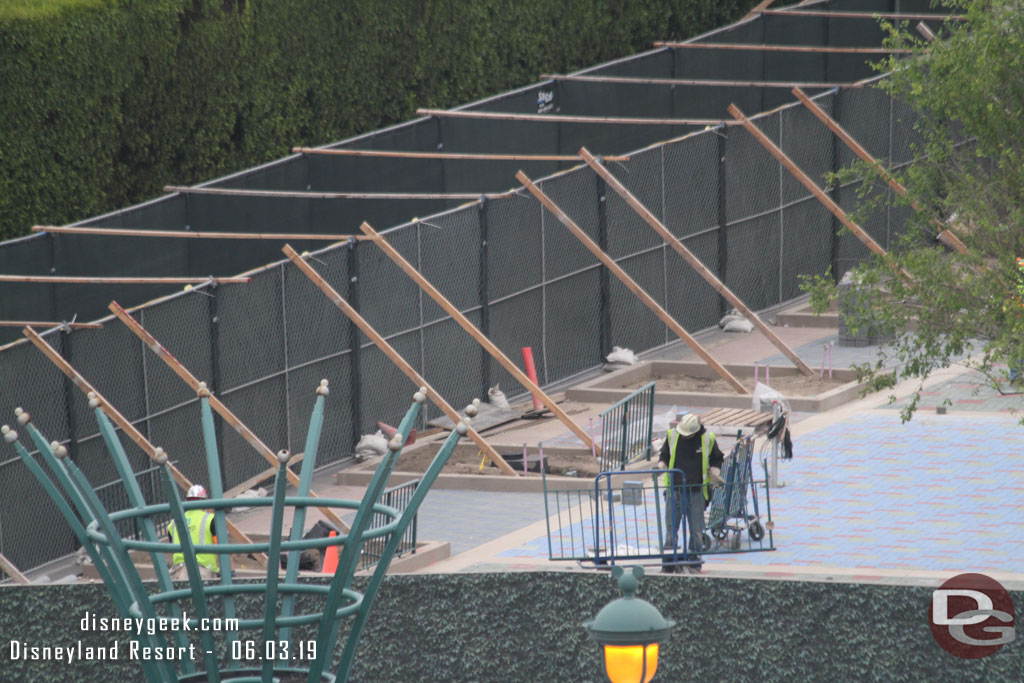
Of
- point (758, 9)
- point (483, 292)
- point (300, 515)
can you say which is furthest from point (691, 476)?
point (758, 9)

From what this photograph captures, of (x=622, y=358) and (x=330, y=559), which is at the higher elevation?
(x=622, y=358)

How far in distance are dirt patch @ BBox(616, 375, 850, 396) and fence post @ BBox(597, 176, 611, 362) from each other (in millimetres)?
1128

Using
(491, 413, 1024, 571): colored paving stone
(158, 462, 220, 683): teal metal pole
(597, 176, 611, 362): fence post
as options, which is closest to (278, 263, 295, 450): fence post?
(491, 413, 1024, 571): colored paving stone

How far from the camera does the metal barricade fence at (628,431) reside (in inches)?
760

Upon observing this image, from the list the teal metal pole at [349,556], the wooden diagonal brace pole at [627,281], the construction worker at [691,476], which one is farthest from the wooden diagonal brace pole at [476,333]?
the teal metal pole at [349,556]

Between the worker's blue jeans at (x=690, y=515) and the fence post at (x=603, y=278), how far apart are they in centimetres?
948

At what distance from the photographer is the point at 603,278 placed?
2466 centimetres

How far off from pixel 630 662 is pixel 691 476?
6447 mm

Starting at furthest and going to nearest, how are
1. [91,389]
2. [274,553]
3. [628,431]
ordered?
[628,431] → [91,389] → [274,553]

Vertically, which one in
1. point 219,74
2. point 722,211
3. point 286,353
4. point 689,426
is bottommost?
point 689,426

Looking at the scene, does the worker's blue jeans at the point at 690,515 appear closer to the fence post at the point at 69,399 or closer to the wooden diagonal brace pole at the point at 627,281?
the wooden diagonal brace pole at the point at 627,281

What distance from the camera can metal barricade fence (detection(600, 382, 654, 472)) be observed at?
19.3 meters

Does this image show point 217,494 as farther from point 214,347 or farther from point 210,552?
point 214,347

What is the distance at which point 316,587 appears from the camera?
909cm
